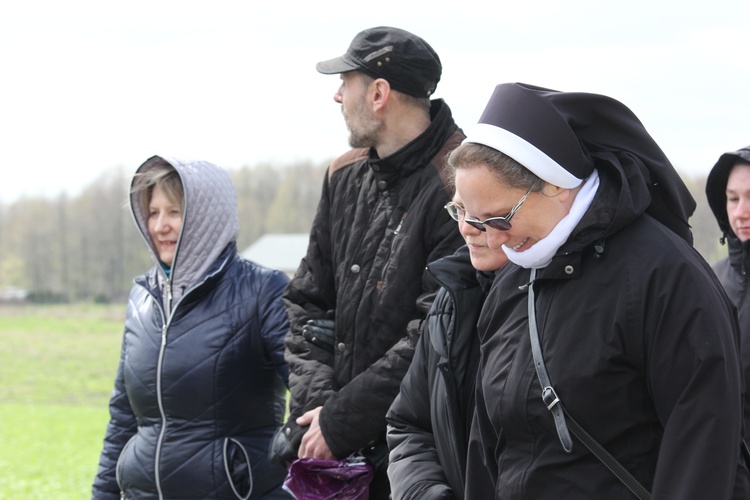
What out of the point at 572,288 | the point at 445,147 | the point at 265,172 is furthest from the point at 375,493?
the point at 265,172

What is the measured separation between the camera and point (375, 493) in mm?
3352

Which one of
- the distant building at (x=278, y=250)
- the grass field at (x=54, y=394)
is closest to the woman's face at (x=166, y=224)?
the grass field at (x=54, y=394)

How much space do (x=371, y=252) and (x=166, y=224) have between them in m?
1.04

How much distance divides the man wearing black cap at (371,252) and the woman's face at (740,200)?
144 cm

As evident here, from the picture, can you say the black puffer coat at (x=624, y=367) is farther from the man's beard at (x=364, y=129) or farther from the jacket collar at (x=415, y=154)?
the man's beard at (x=364, y=129)

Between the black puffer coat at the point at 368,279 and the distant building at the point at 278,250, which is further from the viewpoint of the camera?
the distant building at the point at 278,250

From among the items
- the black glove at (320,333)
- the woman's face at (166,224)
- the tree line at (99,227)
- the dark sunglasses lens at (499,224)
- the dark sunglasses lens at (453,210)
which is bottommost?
the tree line at (99,227)

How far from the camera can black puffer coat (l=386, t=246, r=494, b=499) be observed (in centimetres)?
254

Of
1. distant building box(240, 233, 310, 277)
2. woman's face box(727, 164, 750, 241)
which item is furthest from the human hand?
distant building box(240, 233, 310, 277)

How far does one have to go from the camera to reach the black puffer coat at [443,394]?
8.32ft

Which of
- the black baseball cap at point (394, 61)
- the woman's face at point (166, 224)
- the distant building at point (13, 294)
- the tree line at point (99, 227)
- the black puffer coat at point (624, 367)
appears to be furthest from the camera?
the tree line at point (99, 227)

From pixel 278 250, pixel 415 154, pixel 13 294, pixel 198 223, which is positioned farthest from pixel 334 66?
pixel 13 294

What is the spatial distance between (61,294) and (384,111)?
54157 millimetres

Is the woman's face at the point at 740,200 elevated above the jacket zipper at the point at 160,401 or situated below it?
above
